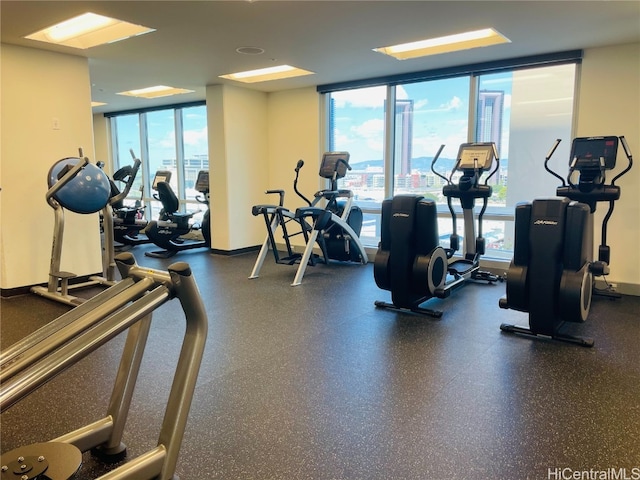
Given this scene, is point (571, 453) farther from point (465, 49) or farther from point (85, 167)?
point (85, 167)

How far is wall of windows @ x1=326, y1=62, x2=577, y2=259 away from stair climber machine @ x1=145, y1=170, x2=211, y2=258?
2344mm

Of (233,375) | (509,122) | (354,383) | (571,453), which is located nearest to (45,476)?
(233,375)

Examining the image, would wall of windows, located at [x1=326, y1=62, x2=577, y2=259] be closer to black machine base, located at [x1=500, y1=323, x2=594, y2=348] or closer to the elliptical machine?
the elliptical machine

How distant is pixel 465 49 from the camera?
4.96 metres

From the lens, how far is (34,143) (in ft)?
15.9

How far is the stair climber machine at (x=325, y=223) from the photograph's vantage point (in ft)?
18.4

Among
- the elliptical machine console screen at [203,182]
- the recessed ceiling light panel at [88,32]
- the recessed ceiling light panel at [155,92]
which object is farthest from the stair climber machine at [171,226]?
the recessed ceiling light panel at [88,32]

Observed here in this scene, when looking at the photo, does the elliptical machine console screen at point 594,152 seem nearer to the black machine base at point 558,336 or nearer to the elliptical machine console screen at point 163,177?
the black machine base at point 558,336

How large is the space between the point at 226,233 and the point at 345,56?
3305 mm

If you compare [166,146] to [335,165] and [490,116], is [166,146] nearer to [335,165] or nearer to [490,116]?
[335,165]

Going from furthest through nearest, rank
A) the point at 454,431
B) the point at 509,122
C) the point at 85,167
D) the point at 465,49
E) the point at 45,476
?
the point at 509,122 < the point at 465,49 < the point at 85,167 < the point at 454,431 < the point at 45,476

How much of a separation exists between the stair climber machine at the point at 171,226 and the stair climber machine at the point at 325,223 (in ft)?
4.94

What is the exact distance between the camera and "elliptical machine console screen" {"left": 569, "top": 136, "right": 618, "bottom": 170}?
4.37m

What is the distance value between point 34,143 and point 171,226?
2488mm
